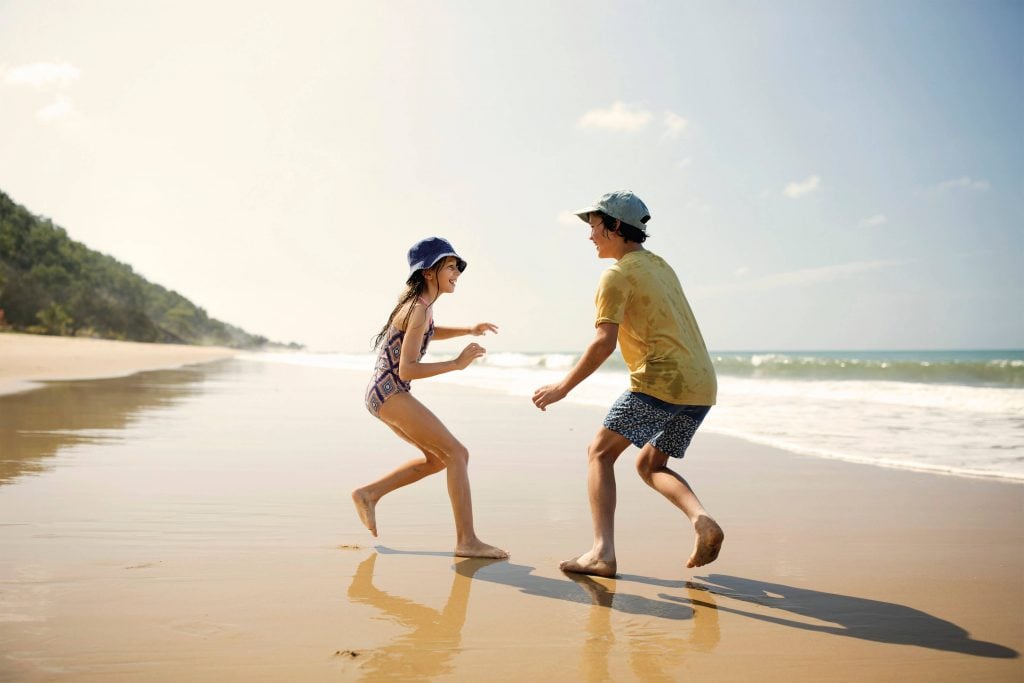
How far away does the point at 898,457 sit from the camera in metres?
7.55

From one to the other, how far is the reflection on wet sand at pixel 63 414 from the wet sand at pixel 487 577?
0.12m

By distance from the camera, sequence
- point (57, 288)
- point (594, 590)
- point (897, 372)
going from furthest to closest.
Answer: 1. point (57, 288)
2. point (897, 372)
3. point (594, 590)

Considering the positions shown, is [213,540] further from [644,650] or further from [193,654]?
[644,650]

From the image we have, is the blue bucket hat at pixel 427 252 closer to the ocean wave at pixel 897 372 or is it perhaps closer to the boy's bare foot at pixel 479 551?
the boy's bare foot at pixel 479 551

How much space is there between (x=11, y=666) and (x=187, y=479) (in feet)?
11.5

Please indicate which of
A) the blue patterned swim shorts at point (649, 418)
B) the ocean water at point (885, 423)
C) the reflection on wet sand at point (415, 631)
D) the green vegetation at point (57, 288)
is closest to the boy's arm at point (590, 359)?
the blue patterned swim shorts at point (649, 418)

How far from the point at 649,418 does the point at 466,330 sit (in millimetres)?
1338

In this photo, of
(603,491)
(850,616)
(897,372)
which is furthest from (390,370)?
(897,372)

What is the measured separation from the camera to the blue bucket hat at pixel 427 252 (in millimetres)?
3977

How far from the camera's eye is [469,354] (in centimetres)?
379

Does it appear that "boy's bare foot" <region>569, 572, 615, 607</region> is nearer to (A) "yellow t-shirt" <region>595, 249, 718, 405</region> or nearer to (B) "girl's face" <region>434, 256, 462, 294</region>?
(A) "yellow t-shirt" <region>595, 249, 718, 405</region>

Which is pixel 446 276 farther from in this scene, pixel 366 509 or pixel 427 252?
pixel 366 509

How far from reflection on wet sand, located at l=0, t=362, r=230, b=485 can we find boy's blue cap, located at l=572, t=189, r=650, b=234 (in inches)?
181

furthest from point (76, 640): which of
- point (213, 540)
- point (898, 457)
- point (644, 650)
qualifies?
point (898, 457)
